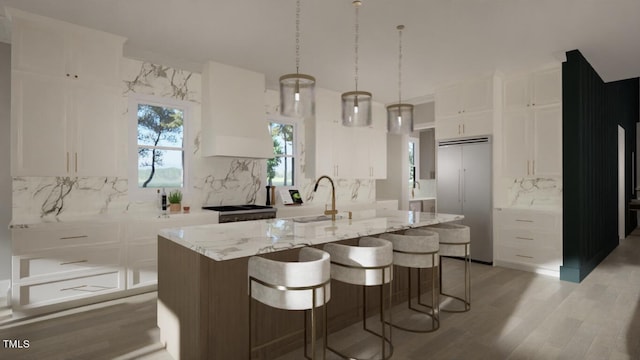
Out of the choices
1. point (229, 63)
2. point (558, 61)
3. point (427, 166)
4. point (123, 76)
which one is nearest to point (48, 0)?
point (123, 76)

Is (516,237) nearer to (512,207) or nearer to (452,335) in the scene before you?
(512,207)

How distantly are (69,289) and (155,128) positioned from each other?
204 cm

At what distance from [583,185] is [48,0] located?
5860 millimetres

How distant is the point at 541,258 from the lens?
14.6 feet

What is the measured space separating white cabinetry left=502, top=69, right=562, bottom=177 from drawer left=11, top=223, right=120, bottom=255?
5060 mm

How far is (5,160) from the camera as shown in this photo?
3.55m

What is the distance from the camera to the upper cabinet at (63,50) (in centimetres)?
314

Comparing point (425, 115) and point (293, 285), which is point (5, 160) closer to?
point (293, 285)

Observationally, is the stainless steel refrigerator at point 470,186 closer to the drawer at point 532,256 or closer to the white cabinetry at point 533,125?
the drawer at point 532,256

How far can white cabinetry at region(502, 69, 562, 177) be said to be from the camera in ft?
14.6

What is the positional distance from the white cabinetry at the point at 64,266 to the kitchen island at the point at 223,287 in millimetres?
1220

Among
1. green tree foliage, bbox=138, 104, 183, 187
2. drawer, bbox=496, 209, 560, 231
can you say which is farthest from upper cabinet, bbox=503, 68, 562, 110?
green tree foliage, bbox=138, 104, 183, 187

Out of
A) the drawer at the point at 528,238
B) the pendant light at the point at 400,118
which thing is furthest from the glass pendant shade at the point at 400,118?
the drawer at the point at 528,238

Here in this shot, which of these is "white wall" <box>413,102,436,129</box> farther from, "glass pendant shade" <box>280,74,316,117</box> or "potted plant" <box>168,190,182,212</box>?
"potted plant" <box>168,190,182,212</box>
